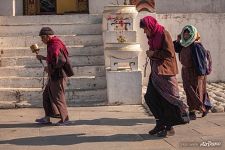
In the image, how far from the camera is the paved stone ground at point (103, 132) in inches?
265

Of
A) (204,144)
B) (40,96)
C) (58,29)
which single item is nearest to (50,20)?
(58,29)

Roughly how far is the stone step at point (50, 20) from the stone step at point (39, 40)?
697mm

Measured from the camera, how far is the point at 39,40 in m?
11.5

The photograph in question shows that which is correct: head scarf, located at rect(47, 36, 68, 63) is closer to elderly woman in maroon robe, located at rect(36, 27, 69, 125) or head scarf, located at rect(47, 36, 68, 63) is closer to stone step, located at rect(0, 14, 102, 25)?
elderly woman in maroon robe, located at rect(36, 27, 69, 125)

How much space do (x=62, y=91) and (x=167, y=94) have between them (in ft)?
6.33

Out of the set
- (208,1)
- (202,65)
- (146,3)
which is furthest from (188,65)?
(208,1)

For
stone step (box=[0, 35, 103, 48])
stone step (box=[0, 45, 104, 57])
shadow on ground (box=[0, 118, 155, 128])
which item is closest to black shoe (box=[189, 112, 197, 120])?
shadow on ground (box=[0, 118, 155, 128])

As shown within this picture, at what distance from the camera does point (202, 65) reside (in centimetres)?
832

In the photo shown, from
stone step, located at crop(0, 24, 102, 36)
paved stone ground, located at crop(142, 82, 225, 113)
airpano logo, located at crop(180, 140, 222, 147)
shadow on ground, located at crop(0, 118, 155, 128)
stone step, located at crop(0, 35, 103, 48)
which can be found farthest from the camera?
stone step, located at crop(0, 24, 102, 36)

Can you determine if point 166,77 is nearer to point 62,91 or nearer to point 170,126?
point 170,126

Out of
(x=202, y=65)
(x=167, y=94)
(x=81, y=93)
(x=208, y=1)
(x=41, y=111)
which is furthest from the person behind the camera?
(x=208, y=1)

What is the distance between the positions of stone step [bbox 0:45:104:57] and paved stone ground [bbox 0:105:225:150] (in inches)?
76.7

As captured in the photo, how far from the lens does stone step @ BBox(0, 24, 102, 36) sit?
464 inches

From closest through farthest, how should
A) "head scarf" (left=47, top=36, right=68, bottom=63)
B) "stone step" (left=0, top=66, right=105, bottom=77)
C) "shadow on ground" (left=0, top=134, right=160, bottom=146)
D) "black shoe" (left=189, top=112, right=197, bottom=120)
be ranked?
"shadow on ground" (left=0, top=134, right=160, bottom=146) → "head scarf" (left=47, top=36, right=68, bottom=63) → "black shoe" (left=189, top=112, right=197, bottom=120) → "stone step" (left=0, top=66, right=105, bottom=77)
